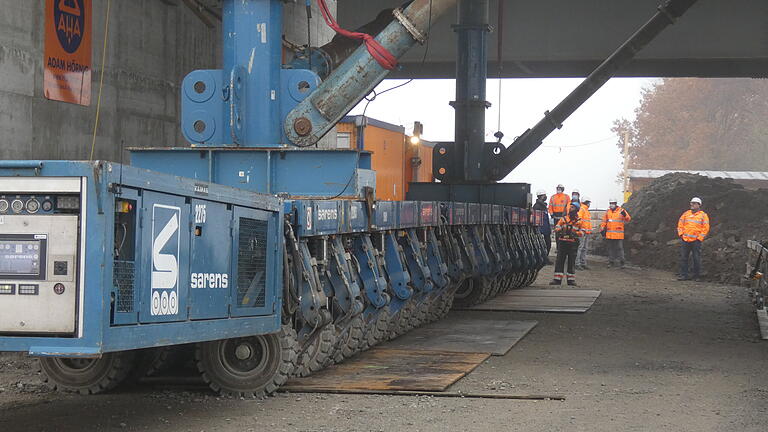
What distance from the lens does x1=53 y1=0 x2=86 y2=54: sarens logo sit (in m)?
13.2

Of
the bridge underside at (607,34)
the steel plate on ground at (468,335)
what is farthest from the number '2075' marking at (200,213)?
the bridge underside at (607,34)

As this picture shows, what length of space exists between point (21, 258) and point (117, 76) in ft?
31.4

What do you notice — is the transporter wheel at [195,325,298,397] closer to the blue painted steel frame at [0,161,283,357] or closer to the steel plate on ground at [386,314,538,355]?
the blue painted steel frame at [0,161,283,357]

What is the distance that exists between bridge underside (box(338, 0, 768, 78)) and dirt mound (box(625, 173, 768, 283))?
4357 millimetres

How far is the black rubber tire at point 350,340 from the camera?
959cm

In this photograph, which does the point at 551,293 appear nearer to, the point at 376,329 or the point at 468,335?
the point at 468,335

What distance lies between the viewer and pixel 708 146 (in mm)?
76000

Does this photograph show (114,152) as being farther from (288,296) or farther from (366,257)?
(288,296)

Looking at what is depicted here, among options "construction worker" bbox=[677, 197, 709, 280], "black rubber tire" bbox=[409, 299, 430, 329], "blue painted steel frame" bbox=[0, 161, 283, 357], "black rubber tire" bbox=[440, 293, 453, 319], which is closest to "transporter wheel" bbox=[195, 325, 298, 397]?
"blue painted steel frame" bbox=[0, 161, 283, 357]

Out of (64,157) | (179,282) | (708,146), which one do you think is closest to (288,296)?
(179,282)

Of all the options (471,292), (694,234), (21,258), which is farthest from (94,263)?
(694,234)

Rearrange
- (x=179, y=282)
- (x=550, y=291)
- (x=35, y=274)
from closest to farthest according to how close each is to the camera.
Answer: (x=35, y=274), (x=179, y=282), (x=550, y=291)

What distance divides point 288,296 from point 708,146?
71541mm

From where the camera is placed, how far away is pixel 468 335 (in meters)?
12.0
